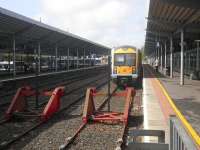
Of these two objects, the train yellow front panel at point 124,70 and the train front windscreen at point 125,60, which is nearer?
the train yellow front panel at point 124,70

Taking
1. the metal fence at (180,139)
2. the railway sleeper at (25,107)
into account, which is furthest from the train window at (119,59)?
the metal fence at (180,139)

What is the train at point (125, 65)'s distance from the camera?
26984 mm

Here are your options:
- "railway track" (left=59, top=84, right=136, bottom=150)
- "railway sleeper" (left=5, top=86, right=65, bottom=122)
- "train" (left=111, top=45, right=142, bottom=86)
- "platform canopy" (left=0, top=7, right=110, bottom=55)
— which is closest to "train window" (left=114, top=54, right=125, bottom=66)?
"train" (left=111, top=45, right=142, bottom=86)

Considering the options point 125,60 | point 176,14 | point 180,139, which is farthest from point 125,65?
point 180,139

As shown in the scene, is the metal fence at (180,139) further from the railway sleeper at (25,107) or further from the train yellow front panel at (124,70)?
the train yellow front panel at (124,70)

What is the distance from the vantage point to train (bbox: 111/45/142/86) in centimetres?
2698

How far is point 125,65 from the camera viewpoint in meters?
27.3

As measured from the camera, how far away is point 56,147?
9.32m

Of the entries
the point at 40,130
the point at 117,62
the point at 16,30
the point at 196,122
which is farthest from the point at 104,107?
the point at 16,30

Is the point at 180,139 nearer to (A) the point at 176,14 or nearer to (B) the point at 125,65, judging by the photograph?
(A) the point at 176,14

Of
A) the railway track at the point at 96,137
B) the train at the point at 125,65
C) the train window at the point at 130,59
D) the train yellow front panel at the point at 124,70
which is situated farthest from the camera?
the train window at the point at 130,59

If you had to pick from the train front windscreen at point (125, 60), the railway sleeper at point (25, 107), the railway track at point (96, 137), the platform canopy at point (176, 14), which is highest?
the platform canopy at point (176, 14)

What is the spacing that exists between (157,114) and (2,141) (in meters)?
4.42

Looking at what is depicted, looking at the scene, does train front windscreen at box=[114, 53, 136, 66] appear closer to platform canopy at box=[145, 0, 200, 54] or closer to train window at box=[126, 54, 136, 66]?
train window at box=[126, 54, 136, 66]
